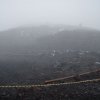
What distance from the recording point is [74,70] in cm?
1988

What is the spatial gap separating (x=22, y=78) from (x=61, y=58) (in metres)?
9.60

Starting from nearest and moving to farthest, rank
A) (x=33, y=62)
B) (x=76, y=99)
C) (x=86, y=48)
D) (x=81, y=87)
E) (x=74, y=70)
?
(x=76, y=99) → (x=81, y=87) → (x=74, y=70) → (x=33, y=62) → (x=86, y=48)

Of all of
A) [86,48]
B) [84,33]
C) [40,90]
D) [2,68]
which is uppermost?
[84,33]

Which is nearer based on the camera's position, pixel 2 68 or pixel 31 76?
pixel 31 76

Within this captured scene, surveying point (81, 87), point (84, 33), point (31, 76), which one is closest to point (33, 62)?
point (31, 76)

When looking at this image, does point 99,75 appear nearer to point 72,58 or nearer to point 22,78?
point 22,78

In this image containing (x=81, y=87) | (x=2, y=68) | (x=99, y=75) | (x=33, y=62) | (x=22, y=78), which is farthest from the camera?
(x=33, y=62)

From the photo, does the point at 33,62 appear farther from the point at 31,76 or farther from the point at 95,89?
the point at 95,89

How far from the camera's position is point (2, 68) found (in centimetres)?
2181

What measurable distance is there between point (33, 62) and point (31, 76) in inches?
254

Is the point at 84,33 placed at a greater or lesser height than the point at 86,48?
greater

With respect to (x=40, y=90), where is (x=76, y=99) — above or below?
below

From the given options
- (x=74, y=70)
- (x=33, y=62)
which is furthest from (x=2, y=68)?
(x=74, y=70)

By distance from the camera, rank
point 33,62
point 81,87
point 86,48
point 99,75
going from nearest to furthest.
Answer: point 81,87 < point 99,75 < point 33,62 < point 86,48
